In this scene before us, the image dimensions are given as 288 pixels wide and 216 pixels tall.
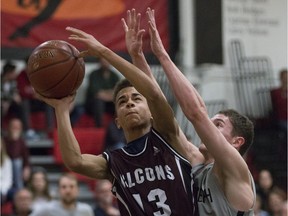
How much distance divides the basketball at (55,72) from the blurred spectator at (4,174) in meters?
4.84

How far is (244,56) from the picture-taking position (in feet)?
44.9

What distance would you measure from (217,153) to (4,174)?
217 inches

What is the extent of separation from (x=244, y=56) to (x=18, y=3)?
3671 millimetres

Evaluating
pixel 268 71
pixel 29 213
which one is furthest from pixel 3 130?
pixel 268 71

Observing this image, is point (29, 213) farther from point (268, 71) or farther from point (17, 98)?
point (268, 71)

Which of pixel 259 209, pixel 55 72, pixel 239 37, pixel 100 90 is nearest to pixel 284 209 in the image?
pixel 259 209

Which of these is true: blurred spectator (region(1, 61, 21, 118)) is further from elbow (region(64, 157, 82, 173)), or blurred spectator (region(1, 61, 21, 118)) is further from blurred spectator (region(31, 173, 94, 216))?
elbow (region(64, 157, 82, 173))

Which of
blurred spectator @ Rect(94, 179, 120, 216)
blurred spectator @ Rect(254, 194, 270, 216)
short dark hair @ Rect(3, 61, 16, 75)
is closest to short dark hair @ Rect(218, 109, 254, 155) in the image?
blurred spectator @ Rect(94, 179, 120, 216)

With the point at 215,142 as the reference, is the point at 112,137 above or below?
below

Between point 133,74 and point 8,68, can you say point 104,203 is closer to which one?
point 8,68

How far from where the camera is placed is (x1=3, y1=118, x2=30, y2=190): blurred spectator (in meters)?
10.2

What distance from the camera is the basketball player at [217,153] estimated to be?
488cm

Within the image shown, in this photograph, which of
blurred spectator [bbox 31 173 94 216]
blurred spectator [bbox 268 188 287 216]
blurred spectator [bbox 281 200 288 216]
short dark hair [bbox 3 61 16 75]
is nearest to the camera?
blurred spectator [bbox 31 173 94 216]

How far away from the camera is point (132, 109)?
5.28 metres
